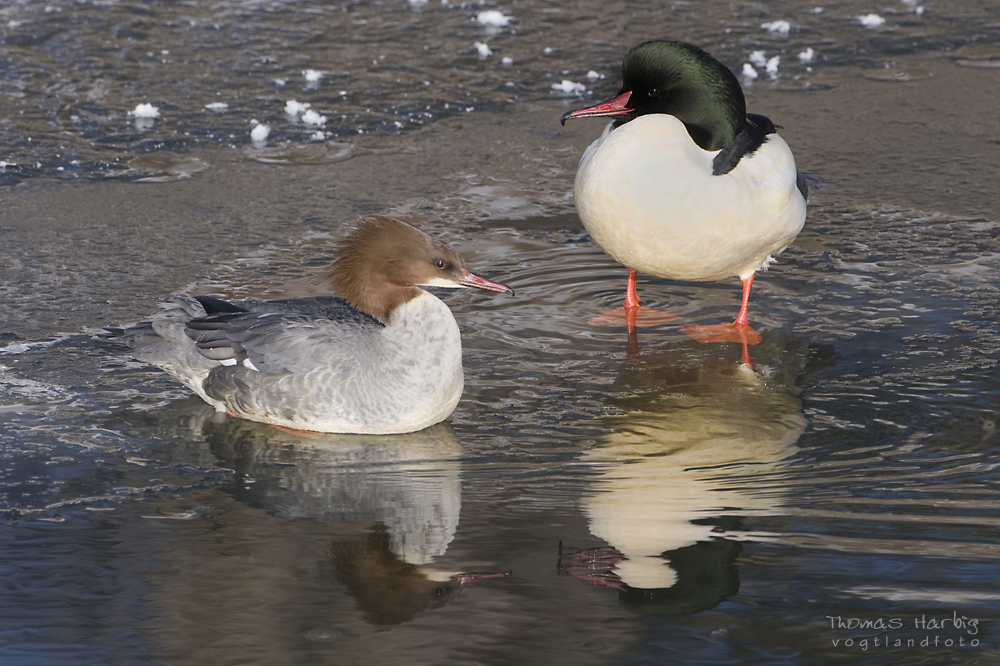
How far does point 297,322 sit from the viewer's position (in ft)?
14.1

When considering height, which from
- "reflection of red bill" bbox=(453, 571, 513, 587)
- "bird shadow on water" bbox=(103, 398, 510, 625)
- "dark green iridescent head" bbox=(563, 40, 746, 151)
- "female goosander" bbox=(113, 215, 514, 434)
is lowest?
"bird shadow on water" bbox=(103, 398, 510, 625)

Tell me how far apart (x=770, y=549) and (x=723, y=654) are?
501 mm

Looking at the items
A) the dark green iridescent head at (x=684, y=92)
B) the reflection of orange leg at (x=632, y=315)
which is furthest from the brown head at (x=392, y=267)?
the reflection of orange leg at (x=632, y=315)

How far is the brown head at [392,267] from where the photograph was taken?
4191 mm

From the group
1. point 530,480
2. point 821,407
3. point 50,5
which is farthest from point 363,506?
point 50,5

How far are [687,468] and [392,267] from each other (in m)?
1.35

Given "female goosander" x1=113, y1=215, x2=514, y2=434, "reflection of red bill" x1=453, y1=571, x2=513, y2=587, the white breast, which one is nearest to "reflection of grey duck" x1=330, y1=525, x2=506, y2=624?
"reflection of red bill" x1=453, y1=571, x2=513, y2=587

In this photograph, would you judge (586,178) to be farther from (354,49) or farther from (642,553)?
(354,49)

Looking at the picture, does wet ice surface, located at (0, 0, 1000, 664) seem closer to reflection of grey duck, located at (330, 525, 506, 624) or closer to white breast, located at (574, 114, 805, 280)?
reflection of grey duck, located at (330, 525, 506, 624)

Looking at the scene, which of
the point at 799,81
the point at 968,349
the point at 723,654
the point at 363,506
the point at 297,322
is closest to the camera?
the point at 723,654

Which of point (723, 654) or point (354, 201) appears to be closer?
point (723, 654)

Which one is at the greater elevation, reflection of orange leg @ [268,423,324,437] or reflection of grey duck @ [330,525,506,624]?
reflection of grey duck @ [330,525,506,624]

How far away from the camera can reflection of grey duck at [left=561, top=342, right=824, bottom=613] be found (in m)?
3.26

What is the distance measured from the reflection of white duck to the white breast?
0.59 meters
